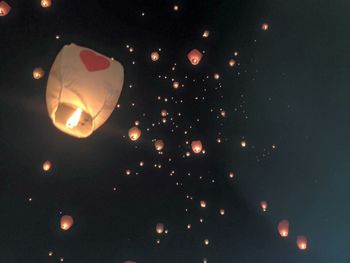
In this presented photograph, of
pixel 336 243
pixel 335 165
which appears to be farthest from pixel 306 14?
pixel 336 243

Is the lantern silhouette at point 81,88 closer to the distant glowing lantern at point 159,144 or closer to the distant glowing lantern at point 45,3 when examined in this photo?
the distant glowing lantern at point 45,3

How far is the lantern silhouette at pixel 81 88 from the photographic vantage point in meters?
2.14

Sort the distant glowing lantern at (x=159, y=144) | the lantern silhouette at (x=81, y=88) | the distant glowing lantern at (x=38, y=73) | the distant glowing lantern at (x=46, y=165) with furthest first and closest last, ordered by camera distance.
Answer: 1. the distant glowing lantern at (x=159, y=144)
2. the distant glowing lantern at (x=46, y=165)
3. the distant glowing lantern at (x=38, y=73)
4. the lantern silhouette at (x=81, y=88)

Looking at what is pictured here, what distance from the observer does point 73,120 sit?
7.49ft

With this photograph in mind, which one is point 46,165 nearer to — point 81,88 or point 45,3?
point 45,3

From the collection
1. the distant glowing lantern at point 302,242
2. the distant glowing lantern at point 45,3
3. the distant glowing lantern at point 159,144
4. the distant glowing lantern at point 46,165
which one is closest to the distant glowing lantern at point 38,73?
→ the distant glowing lantern at point 45,3

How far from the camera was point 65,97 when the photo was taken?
215 cm

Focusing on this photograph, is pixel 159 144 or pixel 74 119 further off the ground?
pixel 159 144

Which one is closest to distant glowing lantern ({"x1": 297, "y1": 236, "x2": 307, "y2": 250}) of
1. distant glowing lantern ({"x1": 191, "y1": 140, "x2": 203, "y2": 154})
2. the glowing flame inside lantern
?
distant glowing lantern ({"x1": 191, "y1": 140, "x2": 203, "y2": 154})

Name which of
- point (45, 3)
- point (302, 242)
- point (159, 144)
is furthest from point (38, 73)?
point (302, 242)

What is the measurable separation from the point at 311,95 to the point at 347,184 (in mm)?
991

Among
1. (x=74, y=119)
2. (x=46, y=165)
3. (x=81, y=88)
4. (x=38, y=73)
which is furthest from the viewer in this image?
(x=46, y=165)

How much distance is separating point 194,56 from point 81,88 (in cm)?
204

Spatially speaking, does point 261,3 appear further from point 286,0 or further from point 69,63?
point 69,63
